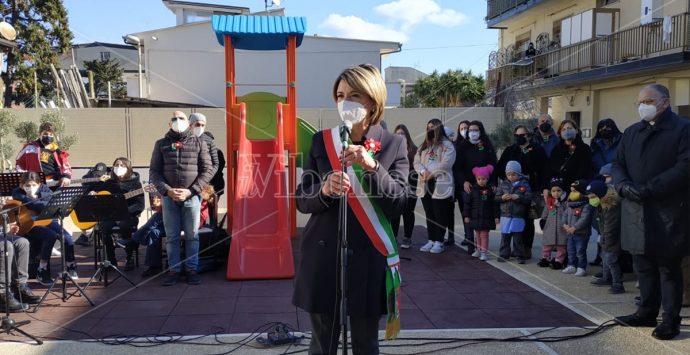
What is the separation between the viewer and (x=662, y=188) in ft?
14.7

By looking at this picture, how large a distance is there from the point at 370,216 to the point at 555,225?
16.5 feet

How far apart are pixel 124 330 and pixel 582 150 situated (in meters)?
5.54

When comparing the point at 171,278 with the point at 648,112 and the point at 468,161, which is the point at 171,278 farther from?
the point at 648,112

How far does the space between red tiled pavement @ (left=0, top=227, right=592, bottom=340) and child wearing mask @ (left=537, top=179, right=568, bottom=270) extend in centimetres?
77

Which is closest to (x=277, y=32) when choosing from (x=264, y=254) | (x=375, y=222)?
(x=264, y=254)

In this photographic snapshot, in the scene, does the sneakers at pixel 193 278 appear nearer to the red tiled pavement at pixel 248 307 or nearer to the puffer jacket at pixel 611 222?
the red tiled pavement at pixel 248 307

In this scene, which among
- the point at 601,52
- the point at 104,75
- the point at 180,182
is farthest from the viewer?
the point at 104,75

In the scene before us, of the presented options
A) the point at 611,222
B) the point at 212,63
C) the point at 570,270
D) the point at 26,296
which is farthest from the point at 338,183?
the point at 212,63

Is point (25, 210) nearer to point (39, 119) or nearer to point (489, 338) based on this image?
point (489, 338)

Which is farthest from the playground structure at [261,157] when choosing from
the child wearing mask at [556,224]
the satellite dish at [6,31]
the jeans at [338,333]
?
the jeans at [338,333]

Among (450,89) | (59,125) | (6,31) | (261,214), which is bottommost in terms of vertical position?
(261,214)

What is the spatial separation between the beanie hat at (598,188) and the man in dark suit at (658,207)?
132 cm

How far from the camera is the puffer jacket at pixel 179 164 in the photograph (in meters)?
6.35

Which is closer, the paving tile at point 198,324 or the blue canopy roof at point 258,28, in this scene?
the paving tile at point 198,324
